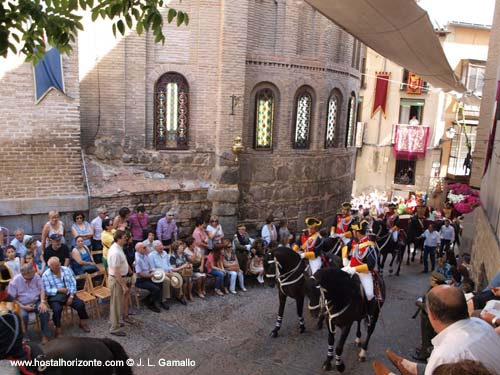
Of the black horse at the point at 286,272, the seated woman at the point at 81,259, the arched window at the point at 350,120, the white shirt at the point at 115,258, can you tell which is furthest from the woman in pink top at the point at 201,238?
the arched window at the point at 350,120

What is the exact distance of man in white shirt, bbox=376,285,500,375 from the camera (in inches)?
120

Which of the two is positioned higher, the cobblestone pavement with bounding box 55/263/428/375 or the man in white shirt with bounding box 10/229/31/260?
the man in white shirt with bounding box 10/229/31/260

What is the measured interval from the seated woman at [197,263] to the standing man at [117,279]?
2.10 meters

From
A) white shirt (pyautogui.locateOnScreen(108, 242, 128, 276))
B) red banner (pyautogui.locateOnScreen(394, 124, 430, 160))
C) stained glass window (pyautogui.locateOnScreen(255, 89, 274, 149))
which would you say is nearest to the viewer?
white shirt (pyautogui.locateOnScreen(108, 242, 128, 276))

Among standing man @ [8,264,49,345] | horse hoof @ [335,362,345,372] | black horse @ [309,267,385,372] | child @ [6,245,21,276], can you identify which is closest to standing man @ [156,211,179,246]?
child @ [6,245,21,276]

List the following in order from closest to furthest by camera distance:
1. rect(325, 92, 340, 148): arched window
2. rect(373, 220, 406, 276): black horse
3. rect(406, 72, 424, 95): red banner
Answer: rect(373, 220, 406, 276): black horse → rect(325, 92, 340, 148): arched window → rect(406, 72, 424, 95): red banner

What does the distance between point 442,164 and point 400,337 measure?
23903 millimetres

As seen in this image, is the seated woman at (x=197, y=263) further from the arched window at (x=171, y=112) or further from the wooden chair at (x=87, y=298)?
the arched window at (x=171, y=112)

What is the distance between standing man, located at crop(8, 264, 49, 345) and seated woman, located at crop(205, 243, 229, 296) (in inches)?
154

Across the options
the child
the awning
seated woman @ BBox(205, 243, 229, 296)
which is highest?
the awning

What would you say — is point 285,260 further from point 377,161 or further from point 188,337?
point 377,161

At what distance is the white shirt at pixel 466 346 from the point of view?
10.0 feet

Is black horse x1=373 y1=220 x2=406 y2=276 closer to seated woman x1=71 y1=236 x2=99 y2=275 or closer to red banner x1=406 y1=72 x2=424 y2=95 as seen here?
seated woman x1=71 y1=236 x2=99 y2=275

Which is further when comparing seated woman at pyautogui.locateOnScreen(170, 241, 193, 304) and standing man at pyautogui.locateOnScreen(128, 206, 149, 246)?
standing man at pyautogui.locateOnScreen(128, 206, 149, 246)
